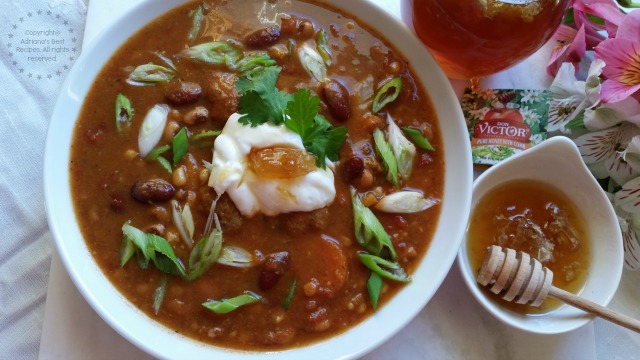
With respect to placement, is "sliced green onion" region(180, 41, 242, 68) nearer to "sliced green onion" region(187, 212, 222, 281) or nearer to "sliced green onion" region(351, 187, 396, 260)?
"sliced green onion" region(187, 212, 222, 281)

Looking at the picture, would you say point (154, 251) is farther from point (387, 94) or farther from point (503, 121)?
point (503, 121)

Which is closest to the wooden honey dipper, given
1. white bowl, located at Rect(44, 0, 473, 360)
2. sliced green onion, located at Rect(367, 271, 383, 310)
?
white bowl, located at Rect(44, 0, 473, 360)

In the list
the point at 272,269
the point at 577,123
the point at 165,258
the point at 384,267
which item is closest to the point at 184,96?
the point at 165,258

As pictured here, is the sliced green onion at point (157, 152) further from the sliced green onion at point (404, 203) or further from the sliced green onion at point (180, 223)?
the sliced green onion at point (404, 203)

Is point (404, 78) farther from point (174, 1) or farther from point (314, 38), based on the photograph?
point (174, 1)

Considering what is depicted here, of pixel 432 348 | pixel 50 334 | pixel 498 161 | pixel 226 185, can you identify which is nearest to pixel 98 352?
pixel 50 334
